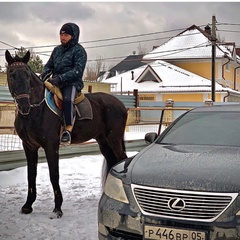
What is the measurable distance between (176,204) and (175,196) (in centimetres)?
6

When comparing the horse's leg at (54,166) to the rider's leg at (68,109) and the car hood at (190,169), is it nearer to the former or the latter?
the rider's leg at (68,109)

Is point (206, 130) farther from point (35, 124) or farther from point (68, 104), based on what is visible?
point (35, 124)

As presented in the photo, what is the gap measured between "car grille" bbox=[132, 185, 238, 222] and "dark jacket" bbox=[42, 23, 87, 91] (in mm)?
2632

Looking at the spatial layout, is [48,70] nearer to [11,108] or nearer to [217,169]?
[11,108]

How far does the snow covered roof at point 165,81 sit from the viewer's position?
34.2 meters

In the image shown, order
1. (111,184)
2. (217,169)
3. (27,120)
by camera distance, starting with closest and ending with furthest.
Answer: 1. (217,169)
2. (111,184)
3. (27,120)

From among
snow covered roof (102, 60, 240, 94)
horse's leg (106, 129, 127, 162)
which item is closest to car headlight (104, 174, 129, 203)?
horse's leg (106, 129, 127, 162)

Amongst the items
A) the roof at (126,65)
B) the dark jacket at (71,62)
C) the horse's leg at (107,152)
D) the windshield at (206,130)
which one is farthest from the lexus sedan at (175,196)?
the roof at (126,65)

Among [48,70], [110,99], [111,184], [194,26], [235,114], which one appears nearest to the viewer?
[111,184]

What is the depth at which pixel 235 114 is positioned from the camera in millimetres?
4703

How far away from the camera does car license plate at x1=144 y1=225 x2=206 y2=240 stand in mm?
3012

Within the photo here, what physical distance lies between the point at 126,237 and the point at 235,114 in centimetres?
213

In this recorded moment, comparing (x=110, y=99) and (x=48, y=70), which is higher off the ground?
(x=48, y=70)

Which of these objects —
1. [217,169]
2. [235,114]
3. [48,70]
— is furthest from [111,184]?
[48,70]
